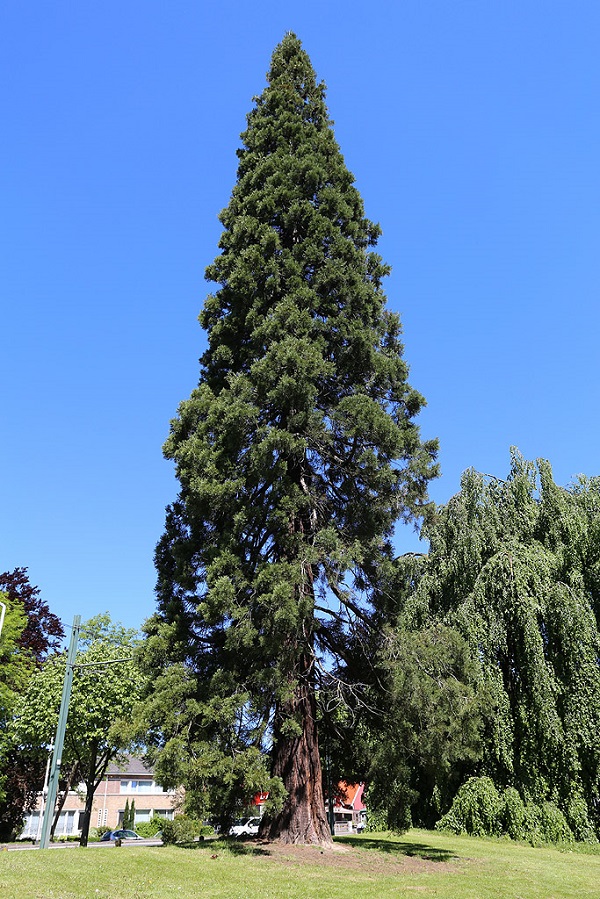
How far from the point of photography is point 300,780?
1200 cm

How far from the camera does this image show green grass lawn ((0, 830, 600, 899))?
7875 mm

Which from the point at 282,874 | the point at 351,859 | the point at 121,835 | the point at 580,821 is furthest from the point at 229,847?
the point at 121,835

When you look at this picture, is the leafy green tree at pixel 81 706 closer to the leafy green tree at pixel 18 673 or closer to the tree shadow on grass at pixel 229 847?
the leafy green tree at pixel 18 673

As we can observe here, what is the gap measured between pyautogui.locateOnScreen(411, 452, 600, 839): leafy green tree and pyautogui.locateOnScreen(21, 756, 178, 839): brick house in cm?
3664

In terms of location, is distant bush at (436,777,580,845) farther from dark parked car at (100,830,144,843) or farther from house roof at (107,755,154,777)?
house roof at (107,755,154,777)

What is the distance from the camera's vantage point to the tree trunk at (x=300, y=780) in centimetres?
1177

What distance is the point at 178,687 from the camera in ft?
38.8

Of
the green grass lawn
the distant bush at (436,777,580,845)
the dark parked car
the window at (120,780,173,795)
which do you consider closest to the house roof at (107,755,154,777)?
the window at (120,780,173,795)

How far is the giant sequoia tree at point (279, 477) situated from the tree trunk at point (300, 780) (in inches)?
1.2

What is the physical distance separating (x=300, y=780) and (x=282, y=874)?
2740mm

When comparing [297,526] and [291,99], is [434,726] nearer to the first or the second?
[297,526]

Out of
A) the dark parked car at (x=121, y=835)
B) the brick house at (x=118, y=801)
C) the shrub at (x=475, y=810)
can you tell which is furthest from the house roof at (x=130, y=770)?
the shrub at (x=475, y=810)

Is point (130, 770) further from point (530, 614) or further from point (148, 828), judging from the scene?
point (530, 614)

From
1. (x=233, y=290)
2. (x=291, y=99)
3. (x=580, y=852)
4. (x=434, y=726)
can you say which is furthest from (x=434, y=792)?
(x=291, y=99)
